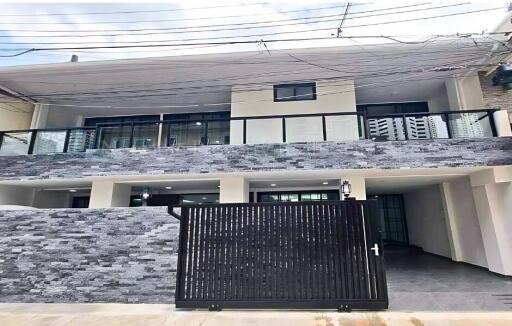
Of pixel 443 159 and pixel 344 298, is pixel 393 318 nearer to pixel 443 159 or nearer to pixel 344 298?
pixel 344 298

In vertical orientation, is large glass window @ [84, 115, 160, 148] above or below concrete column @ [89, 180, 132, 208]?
above

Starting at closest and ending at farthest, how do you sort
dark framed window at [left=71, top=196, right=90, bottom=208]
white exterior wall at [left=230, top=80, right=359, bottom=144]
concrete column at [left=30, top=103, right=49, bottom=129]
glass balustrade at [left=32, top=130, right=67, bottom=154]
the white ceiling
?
1. white exterior wall at [left=230, top=80, right=359, bottom=144]
2. glass balustrade at [left=32, top=130, right=67, bottom=154]
3. the white ceiling
4. concrete column at [left=30, top=103, right=49, bottom=129]
5. dark framed window at [left=71, top=196, right=90, bottom=208]

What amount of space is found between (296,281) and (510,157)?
18.8 feet

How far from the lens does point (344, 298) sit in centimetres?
417

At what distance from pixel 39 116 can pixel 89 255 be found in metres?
6.47

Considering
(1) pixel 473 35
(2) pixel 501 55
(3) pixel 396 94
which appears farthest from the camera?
(3) pixel 396 94

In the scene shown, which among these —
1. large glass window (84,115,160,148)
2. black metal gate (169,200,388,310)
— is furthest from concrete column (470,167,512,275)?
large glass window (84,115,160,148)

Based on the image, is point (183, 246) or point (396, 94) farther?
point (396, 94)

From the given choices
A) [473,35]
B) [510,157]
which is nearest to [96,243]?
[510,157]

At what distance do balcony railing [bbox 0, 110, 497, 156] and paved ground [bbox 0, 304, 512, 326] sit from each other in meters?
3.87

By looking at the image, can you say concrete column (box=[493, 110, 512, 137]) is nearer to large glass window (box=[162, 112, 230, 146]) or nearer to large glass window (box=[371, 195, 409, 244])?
large glass window (box=[371, 195, 409, 244])

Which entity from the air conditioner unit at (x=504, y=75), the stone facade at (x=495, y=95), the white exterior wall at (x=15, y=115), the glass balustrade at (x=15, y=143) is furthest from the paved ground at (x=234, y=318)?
the white exterior wall at (x=15, y=115)

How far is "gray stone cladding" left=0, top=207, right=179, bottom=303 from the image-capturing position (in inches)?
216

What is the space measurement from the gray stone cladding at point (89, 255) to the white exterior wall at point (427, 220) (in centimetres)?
825
